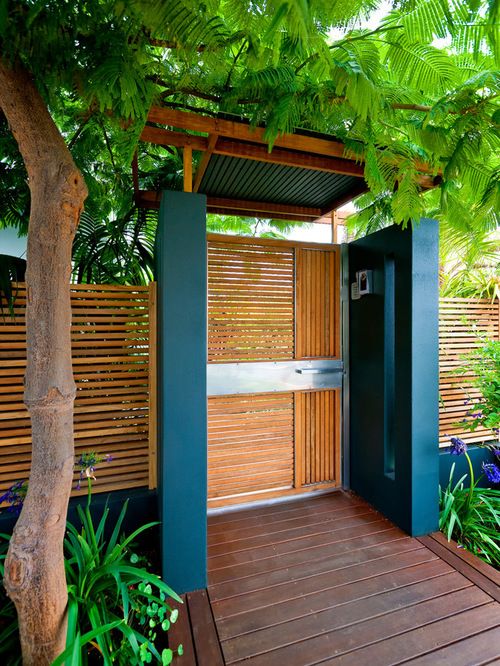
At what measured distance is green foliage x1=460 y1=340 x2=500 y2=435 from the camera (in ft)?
8.88

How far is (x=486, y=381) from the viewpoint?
284 cm

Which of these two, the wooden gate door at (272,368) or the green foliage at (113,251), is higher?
the green foliage at (113,251)

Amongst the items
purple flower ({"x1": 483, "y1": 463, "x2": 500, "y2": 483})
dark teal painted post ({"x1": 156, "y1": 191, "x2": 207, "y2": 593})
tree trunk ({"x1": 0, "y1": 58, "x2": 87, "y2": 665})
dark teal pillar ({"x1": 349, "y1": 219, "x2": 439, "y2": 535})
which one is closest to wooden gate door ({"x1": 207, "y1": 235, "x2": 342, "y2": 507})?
dark teal pillar ({"x1": 349, "y1": 219, "x2": 439, "y2": 535})

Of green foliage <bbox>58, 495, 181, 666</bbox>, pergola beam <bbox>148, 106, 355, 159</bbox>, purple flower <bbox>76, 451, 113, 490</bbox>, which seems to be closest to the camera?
green foliage <bbox>58, 495, 181, 666</bbox>

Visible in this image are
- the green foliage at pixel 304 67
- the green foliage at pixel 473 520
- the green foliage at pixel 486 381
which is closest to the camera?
the green foliage at pixel 304 67

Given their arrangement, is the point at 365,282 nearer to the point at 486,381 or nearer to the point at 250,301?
the point at 250,301

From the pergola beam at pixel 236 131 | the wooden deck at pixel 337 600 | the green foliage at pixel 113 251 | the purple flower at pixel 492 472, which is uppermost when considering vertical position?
the pergola beam at pixel 236 131

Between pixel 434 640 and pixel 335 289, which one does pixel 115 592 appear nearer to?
pixel 434 640

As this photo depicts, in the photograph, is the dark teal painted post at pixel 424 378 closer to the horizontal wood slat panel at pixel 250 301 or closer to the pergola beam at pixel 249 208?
the horizontal wood slat panel at pixel 250 301

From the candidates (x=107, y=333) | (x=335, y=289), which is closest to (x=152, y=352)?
(x=107, y=333)

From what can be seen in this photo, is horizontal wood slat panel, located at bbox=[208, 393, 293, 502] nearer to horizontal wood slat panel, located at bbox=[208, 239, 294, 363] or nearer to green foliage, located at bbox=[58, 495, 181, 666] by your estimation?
horizontal wood slat panel, located at bbox=[208, 239, 294, 363]

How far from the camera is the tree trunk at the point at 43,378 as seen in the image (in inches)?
46.0

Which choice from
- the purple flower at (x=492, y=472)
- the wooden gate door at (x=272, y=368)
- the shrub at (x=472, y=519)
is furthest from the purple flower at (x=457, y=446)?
the wooden gate door at (x=272, y=368)

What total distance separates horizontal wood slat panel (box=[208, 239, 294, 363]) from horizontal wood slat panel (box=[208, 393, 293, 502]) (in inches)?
15.4
